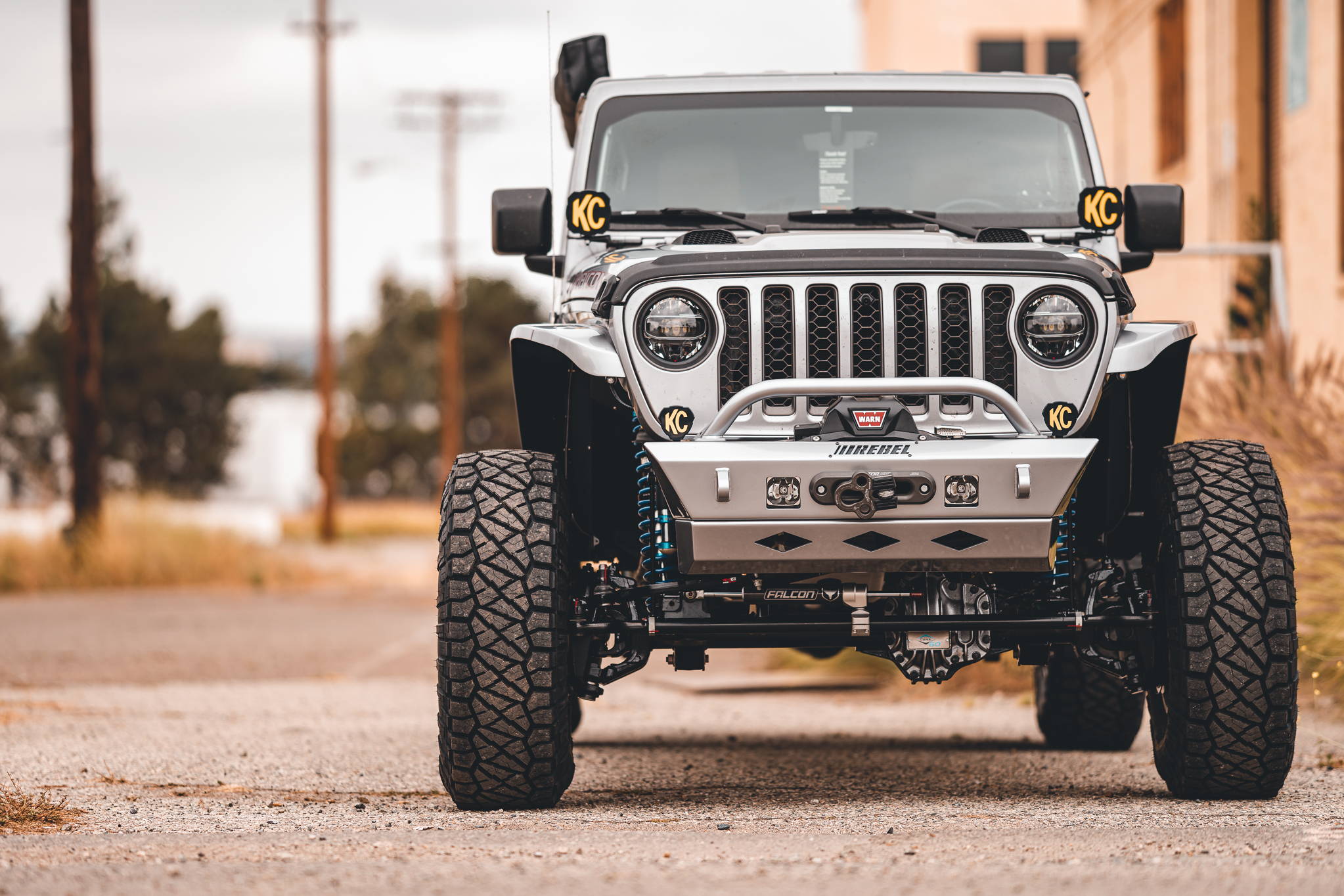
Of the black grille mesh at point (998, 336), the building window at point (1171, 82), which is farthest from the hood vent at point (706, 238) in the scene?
the building window at point (1171, 82)

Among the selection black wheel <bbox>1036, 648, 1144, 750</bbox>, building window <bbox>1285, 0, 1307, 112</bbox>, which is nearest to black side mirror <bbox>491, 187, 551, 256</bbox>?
black wheel <bbox>1036, 648, 1144, 750</bbox>

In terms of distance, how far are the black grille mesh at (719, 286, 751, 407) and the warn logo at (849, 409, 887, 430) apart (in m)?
0.38

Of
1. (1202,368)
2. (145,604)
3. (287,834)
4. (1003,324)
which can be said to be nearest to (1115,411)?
(1003,324)

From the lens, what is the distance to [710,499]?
5.62 meters

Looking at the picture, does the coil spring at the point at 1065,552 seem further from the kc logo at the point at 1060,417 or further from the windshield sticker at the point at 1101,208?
the windshield sticker at the point at 1101,208

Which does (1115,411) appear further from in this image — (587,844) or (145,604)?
(145,604)

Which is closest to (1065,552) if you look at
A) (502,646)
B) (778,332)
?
(778,332)

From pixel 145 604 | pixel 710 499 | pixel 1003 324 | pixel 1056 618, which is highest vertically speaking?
pixel 1003 324

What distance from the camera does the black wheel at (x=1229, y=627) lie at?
5.94 m

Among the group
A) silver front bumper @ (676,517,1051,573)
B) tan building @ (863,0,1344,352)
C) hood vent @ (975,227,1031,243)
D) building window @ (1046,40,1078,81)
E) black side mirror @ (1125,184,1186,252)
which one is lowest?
silver front bumper @ (676,517,1051,573)

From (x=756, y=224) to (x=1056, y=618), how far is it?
195cm

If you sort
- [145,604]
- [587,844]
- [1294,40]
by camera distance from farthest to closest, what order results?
[145,604], [1294,40], [587,844]

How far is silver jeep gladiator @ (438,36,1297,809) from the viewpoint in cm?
568

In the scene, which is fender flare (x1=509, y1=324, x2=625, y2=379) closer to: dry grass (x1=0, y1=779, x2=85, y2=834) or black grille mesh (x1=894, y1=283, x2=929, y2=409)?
black grille mesh (x1=894, y1=283, x2=929, y2=409)
